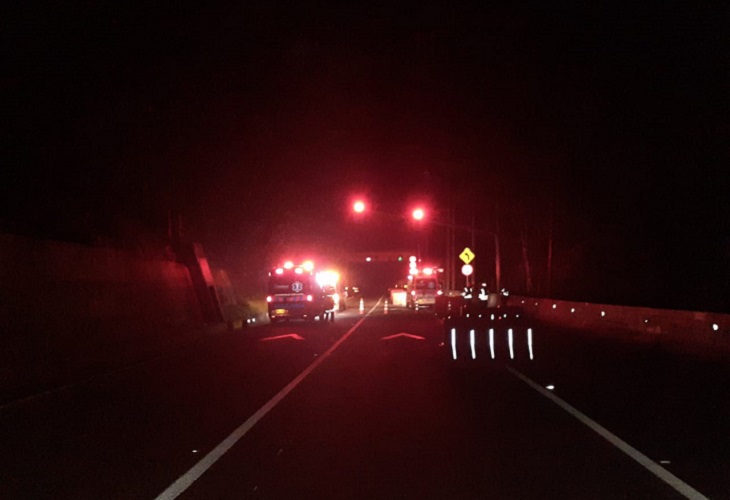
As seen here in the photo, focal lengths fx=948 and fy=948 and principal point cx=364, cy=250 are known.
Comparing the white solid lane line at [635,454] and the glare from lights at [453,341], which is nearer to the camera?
the white solid lane line at [635,454]

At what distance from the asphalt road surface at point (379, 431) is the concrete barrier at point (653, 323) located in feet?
4.02

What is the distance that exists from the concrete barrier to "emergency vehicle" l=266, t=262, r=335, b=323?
1066 cm

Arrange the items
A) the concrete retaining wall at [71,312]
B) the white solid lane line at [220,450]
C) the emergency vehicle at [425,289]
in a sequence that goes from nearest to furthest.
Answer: the white solid lane line at [220,450], the concrete retaining wall at [71,312], the emergency vehicle at [425,289]

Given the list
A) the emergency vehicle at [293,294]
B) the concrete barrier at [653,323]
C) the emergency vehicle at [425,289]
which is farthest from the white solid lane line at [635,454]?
the emergency vehicle at [425,289]

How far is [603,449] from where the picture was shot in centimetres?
1117

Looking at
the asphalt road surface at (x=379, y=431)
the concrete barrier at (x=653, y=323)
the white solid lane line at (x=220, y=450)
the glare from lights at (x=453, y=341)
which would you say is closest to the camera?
the white solid lane line at (x=220, y=450)

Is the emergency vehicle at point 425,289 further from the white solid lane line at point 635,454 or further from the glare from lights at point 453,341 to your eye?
the white solid lane line at point 635,454

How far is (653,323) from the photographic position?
94.8 ft

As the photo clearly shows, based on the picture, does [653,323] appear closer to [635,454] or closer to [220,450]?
[635,454]

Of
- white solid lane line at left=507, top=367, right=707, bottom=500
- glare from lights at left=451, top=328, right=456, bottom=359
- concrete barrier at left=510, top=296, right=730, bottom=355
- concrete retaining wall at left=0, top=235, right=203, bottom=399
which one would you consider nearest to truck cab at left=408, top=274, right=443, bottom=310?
concrete barrier at left=510, top=296, right=730, bottom=355

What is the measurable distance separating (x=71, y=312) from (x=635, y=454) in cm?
1349

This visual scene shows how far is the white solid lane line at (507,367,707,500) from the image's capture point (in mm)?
Answer: 9086

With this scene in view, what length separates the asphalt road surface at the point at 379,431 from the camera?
9414 mm

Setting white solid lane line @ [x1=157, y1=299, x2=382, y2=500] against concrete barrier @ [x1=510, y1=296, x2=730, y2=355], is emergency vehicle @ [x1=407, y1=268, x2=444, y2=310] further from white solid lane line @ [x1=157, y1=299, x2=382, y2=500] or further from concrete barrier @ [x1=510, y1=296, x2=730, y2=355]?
white solid lane line @ [x1=157, y1=299, x2=382, y2=500]
